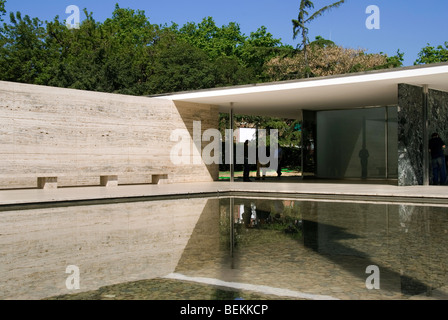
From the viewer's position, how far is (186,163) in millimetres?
19641

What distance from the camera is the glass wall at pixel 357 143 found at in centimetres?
2133

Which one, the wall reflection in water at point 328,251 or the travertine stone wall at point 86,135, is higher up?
the travertine stone wall at point 86,135

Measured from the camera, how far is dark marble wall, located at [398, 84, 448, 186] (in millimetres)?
15320

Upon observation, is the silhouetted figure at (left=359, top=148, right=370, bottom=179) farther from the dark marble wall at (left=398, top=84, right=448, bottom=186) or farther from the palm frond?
the palm frond

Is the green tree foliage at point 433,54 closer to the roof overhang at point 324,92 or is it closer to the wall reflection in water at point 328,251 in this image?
the roof overhang at point 324,92

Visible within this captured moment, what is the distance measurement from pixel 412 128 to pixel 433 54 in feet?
111

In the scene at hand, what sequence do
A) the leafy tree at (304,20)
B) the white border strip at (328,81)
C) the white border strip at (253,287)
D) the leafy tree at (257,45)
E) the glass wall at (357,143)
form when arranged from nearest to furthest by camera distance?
the white border strip at (253,287) → the white border strip at (328,81) → the glass wall at (357,143) → the leafy tree at (304,20) → the leafy tree at (257,45)

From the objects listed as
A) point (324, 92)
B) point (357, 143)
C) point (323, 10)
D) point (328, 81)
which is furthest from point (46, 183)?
point (323, 10)

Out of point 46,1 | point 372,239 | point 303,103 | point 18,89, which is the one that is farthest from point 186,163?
point 46,1

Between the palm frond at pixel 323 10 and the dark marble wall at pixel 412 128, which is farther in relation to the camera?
the palm frond at pixel 323 10

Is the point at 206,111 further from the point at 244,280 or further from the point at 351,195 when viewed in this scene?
the point at 244,280

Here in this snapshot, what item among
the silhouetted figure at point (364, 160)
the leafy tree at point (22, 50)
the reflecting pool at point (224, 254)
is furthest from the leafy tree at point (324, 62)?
the reflecting pool at point (224, 254)

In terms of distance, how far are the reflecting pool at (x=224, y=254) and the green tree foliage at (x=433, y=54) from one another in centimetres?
3857

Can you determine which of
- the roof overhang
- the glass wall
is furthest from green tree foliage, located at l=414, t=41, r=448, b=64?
the roof overhang
